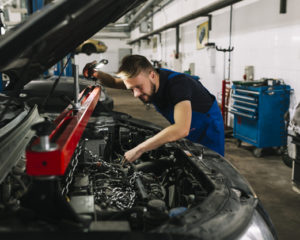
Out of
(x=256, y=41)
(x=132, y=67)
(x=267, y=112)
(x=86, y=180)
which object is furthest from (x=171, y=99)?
(x=256, y=41)

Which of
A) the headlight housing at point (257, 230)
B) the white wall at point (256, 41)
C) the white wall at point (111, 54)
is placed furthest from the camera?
the white wall at point (111, 54)

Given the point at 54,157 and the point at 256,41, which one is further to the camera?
the point at 256,41

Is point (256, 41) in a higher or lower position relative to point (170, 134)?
higher

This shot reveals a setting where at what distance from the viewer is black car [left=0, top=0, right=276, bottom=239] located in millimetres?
890

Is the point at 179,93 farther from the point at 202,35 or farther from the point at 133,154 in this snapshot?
the point at 202,35

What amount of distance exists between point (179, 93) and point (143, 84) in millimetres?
243

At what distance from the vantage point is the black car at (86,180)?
0.89 metres

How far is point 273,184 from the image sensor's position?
3.25 meters

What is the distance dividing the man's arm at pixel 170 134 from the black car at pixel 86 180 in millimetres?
114

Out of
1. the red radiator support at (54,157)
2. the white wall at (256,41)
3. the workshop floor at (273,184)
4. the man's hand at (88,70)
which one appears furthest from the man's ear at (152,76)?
the white wall at (256,41)

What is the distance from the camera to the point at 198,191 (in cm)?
133

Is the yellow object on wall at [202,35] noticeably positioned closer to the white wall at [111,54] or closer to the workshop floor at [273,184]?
the workshop floor at [273,184]

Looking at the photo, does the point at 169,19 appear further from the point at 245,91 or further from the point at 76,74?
the point at 76,74

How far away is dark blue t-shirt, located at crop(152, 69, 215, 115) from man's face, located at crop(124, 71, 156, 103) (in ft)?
0.25
